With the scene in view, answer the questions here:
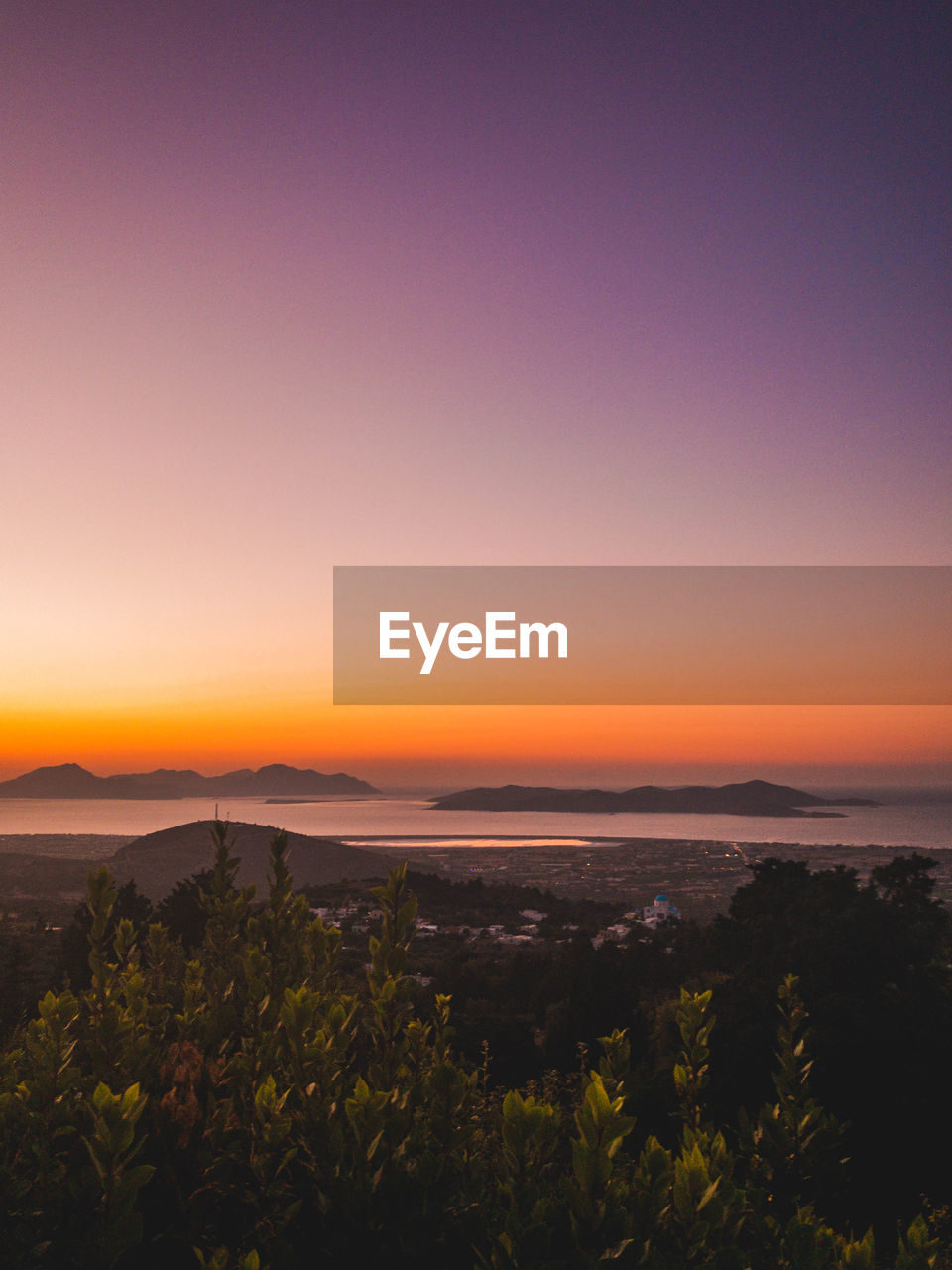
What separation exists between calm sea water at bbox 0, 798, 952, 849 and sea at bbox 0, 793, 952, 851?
13cm

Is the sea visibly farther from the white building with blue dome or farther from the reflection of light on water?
the white building with blue dome

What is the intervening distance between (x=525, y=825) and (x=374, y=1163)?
5016 inches

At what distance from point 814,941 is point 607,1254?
2414 centimetres

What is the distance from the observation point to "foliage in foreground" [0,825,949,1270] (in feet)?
8.74

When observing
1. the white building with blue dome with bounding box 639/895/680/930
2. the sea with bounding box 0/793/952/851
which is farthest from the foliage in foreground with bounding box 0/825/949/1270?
the sea with bounding box 0/793/952/851

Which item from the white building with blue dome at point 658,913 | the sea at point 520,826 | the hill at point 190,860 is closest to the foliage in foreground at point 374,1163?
the hill at point 190,860

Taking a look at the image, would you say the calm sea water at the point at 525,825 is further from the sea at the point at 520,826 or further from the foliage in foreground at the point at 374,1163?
the foliage in foreground at the point at 374,1163

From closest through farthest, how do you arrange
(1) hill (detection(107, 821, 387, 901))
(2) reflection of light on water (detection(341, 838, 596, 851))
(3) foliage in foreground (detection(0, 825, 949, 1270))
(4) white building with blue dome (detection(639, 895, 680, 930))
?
(3) foliage in foreground (detection(0, 825, 949, 1270)), (4) white building with blue dome (detection(639, 895, 680, 930)), (1) hill (detection(107, 821, 387, 901)), (2) reflection of light on water (detection(341, 838, 596, 851))

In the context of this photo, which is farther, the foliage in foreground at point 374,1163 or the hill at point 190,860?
the hill at point 190,860

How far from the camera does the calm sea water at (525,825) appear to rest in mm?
89938

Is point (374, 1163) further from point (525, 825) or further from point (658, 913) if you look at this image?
point (525, 825)

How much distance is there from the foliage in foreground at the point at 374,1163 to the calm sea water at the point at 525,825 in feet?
249

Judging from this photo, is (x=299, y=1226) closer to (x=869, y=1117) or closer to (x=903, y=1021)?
(x=869, y=1117)

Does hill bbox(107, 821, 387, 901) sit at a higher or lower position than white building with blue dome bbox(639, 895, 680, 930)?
higher
